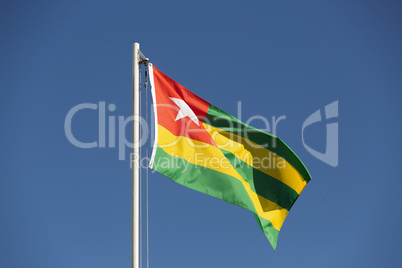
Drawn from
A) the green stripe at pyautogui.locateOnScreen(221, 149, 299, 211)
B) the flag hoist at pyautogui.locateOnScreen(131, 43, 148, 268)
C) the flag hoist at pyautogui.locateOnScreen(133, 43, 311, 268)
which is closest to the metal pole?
the flag hoist at pyautogui.locateOnScreen(131, 43, 148, 268)

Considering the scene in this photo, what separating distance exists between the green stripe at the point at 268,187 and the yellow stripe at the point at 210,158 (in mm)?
106

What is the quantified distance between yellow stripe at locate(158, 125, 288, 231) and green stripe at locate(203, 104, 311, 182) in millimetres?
676

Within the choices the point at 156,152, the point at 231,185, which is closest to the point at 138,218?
the point at 156,152

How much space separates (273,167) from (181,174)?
2.40 metres

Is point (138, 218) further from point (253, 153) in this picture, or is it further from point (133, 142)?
point (253, 153)

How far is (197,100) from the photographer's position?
12.4m

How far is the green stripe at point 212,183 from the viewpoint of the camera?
11328 mm

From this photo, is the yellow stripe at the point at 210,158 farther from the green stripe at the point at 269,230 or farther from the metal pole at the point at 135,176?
the metal pole at the point at 135,176

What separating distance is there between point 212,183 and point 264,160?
152cm

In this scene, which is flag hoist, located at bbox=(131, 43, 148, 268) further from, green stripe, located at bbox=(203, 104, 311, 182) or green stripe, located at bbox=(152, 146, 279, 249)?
green stripe, located at bbox=(203, 104, 311, 182)

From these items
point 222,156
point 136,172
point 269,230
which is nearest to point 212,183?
point 222,156

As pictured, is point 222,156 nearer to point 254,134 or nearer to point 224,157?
point 224,157

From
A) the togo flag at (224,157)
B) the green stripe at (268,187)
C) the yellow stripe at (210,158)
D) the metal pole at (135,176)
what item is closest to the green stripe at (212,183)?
the togo flag at (224,157)

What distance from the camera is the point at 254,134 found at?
492 inches
